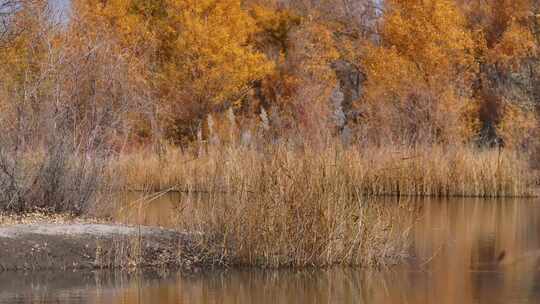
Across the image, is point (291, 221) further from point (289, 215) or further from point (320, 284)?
point (320, 284)

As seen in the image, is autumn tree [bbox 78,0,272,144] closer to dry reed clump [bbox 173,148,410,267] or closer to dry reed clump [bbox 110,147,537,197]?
dry reed clump [bbox 110,147,537,197]

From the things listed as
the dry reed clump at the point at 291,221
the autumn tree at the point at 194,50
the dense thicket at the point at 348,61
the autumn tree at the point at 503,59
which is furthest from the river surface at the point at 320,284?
the autumn tree at the point at 503,59

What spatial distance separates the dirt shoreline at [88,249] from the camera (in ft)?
36.3

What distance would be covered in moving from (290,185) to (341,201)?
625 millimetres

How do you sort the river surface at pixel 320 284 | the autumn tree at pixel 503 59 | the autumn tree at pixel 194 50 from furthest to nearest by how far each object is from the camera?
the autumn tree at pixel 503 59, the autumn tree at pixel 194 50, the river surface at pixel 320 284

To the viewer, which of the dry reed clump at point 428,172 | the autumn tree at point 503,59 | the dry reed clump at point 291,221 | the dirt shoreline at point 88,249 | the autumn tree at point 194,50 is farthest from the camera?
the autumn tree at point 503,59

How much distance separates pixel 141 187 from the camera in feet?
68.7

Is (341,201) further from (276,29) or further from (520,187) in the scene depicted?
(276,29)

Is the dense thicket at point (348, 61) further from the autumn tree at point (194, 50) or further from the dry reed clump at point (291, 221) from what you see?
the dry reed clump at point (291, 221)

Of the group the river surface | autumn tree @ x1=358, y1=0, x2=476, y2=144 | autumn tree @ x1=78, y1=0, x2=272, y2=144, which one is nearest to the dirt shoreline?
the river surface

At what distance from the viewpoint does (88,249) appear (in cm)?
1136

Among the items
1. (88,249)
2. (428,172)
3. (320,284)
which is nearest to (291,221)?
(320,284)

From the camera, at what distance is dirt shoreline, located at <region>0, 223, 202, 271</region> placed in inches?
436

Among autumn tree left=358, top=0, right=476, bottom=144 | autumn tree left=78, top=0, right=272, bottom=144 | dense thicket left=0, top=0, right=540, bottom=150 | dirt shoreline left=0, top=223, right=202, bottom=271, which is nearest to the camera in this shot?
dirt shoreline left=0, top=223, right=202, bottom=271
